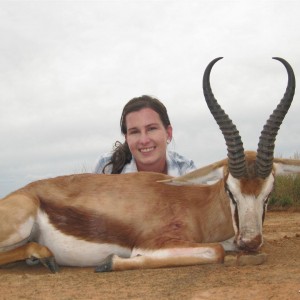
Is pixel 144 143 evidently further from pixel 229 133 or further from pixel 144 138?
pixel 229 133

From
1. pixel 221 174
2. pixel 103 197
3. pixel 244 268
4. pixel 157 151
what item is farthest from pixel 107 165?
pixel 244 268

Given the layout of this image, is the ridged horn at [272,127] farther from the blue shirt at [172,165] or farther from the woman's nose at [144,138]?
the blue shirt at [172,165]

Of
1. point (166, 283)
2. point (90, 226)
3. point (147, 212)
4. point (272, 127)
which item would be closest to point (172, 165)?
point (147, 212)

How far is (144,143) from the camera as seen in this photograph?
337 inches

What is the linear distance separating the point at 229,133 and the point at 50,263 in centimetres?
262

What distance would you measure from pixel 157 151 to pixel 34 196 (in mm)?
2704

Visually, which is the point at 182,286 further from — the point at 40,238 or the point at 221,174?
the point at 40,238

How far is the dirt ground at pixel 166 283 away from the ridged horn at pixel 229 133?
3.52 feet

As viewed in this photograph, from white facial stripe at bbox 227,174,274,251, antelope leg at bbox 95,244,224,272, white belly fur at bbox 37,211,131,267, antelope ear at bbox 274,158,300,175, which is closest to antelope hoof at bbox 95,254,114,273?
antelope leg at bbox 95,244,224,272

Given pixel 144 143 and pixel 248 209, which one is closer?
pixel 248 209

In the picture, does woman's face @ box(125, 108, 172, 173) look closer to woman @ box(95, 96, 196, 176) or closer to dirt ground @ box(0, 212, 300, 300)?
woman @ box(95, 96, 196, 176)

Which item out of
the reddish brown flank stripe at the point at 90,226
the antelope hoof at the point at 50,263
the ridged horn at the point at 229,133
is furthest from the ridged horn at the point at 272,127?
the antelope hoof at the point at 50,263

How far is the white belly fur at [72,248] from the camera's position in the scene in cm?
620

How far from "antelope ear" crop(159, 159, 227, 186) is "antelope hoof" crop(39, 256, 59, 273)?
1619 millimetres
